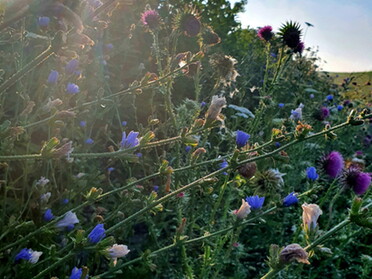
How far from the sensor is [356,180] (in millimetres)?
2545

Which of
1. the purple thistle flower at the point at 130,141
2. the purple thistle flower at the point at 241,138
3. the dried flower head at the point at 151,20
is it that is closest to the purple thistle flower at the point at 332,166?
the purple thistle flower at the point at 241,138

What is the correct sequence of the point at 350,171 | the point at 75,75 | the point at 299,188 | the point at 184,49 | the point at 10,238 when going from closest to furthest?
the point at 10,238 → the point at 75,75 → the point at 350,171 → the point at 299,188 → the point at 184,49

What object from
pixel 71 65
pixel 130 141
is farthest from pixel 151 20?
pixel 130 141

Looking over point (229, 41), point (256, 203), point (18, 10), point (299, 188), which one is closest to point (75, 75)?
point (256, 203)

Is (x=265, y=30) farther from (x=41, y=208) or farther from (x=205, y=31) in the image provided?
(x=41, y=208)

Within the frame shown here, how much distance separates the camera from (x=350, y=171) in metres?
2.58

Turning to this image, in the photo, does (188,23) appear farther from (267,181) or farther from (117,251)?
(117,251)

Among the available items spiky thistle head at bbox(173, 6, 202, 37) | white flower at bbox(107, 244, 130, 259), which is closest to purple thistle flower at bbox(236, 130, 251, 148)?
white flower at bbox(107, 244, 130, 259)

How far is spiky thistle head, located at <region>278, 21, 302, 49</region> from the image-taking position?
3.02 metres

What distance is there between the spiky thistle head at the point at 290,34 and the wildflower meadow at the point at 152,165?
0.5 inches

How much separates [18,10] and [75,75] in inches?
62.8

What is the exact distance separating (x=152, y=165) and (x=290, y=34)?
119 cm

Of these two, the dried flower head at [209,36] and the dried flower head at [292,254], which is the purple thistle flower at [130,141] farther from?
the dried flower head at [209,36]

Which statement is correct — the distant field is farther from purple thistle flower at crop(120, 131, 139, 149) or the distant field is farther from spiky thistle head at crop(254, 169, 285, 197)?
purple thistle flower at crop(120, 131, 139, 149)
